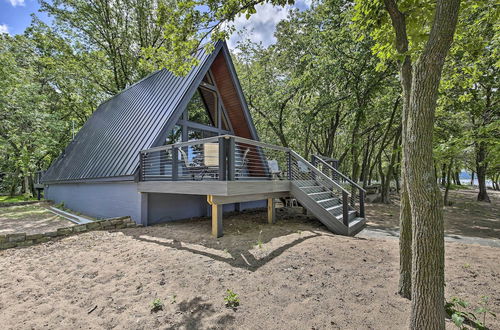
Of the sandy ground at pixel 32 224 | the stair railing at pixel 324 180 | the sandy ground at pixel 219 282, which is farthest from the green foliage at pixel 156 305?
the sandy ground at pixel 32 224

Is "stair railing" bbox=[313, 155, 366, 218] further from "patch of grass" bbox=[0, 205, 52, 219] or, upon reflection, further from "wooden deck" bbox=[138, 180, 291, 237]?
"patch of grass" bbox=[0, 205, 52, 219]

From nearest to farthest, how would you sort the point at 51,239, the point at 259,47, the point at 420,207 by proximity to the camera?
the point at 420,207 → the point at 51,239 → the point at 259,47

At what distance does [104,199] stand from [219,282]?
7.05m

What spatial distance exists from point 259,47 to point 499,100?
11968 mm

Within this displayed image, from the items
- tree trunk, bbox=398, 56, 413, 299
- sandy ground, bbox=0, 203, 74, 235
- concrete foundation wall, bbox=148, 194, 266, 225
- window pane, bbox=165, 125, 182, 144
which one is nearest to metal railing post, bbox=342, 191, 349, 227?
tree trunk, bbox=398, 56, 413, 299

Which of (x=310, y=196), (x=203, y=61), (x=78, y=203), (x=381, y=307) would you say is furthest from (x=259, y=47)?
(x=381, y=307)

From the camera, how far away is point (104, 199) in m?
8.43

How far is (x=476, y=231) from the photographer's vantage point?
7.00m

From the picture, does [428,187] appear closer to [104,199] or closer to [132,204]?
[132,204]

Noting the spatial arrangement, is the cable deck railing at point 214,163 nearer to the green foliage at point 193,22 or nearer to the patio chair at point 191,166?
the patio chair at point 191,166

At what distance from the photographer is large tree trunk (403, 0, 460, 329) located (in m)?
2.02

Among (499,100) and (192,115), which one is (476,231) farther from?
(192,115)

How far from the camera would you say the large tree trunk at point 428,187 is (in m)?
2.02

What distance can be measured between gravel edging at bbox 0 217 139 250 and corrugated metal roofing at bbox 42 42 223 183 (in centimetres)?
149
